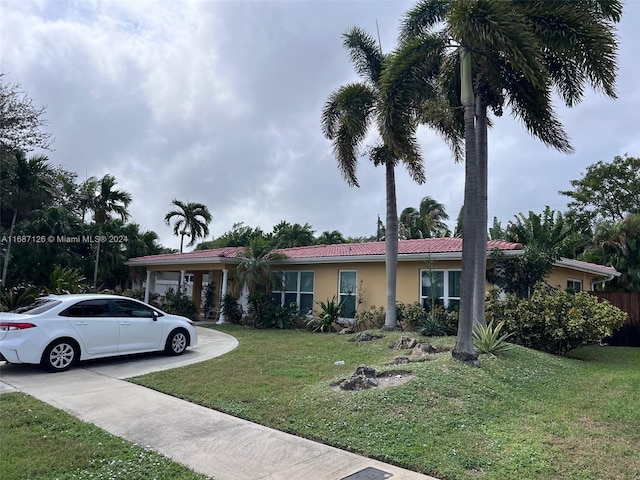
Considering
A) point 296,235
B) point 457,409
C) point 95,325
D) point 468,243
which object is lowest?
point 457,409

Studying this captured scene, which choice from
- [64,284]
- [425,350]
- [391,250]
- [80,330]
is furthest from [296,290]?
[80,330]

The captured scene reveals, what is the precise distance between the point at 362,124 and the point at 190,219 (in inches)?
860

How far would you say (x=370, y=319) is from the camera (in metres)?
15.7

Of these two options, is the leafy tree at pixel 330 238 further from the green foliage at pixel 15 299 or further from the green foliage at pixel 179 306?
the green foliage at pixel 15 299

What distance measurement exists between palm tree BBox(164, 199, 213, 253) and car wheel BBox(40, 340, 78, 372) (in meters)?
25.2

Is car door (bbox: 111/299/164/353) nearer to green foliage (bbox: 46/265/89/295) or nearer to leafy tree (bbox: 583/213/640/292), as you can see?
green foliage (bbox: 46/265/89/295)

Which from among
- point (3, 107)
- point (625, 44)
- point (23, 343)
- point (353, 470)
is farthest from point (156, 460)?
point (3, 107)

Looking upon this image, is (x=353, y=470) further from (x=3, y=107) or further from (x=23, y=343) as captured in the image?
(x=3, y=107)

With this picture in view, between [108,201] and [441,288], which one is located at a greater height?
[108,201]

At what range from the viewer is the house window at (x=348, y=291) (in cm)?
1689

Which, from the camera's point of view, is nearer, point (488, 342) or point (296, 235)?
point (488, 342)

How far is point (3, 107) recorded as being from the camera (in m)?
19.7

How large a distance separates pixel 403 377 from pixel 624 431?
2.89m

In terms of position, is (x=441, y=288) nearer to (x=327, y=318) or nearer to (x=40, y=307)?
(x=327, y=318)
